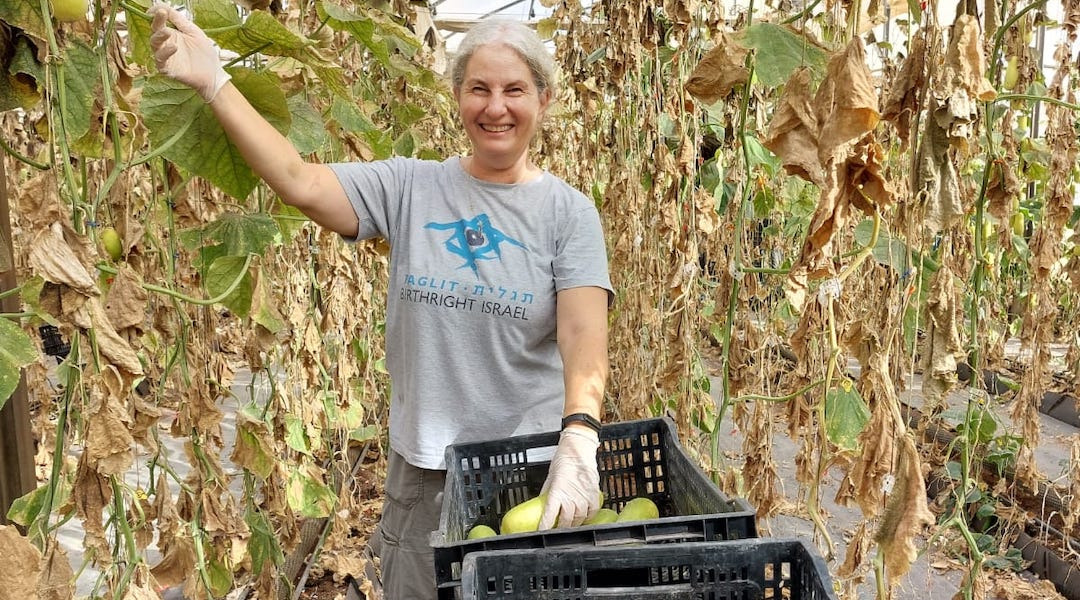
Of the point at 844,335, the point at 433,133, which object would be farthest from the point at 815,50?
the point at 433,133

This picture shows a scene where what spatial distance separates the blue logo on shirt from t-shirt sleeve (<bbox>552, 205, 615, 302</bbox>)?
0.07 metres

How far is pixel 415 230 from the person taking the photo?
1.40 metres

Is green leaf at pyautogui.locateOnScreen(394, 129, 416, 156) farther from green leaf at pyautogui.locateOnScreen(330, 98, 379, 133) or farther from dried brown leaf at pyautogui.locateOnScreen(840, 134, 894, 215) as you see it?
dried brown leaf at pyautogui.locateOnScreen(840, 134, 894, 215)

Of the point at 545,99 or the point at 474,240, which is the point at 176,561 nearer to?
the point at 474,240

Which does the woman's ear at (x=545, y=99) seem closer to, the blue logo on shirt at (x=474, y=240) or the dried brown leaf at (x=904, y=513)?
the blue logo on shirt at (x=474, y=240)

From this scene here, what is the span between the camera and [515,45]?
134 cm

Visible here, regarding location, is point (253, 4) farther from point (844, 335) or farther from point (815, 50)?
point (844, 335)

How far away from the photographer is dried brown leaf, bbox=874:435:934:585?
840mm

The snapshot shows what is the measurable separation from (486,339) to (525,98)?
0.40m

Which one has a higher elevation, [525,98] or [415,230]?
[525,98]

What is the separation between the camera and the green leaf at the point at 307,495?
165cm

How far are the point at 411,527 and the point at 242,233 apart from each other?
23.7 inches

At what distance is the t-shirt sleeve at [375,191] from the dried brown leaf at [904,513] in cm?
90

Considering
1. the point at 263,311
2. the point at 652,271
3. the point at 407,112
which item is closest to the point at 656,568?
the point at 263,311
